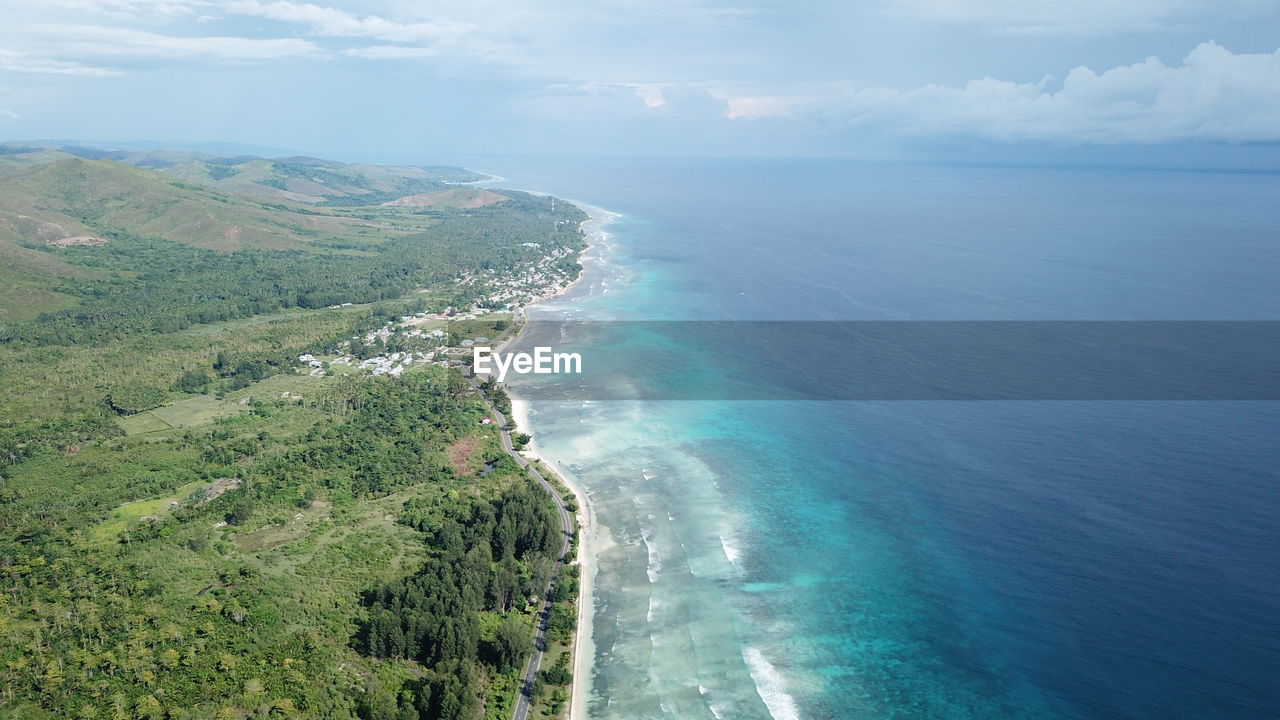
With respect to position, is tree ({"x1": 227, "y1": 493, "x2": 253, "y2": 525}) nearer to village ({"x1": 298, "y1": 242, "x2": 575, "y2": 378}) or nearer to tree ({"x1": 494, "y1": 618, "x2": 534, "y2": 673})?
tree ({"x1": 494, "y1": 618, "x2": 534, "y2": 673})

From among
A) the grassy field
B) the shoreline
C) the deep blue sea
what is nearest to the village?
the shoreline

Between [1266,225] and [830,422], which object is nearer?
[830,422]

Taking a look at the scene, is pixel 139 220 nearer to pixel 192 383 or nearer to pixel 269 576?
pixel 192 383

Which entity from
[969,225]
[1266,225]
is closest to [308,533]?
[969,225]

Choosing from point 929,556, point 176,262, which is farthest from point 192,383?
point 176,262

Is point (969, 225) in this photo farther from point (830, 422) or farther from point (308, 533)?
point (308, 533)

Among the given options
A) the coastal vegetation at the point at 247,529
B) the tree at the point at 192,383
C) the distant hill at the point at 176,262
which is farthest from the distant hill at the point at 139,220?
the tree at the point at 192,383

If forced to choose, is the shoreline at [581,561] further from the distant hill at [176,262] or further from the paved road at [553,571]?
the distant hill at [176,262]
